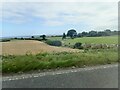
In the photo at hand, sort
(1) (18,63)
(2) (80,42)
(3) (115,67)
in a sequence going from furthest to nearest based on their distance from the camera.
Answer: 1. (2) (80,42)
2. (3) (115,67)
3. (1) (18,63)

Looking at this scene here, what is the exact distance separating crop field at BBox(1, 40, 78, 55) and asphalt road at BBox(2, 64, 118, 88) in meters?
4.04

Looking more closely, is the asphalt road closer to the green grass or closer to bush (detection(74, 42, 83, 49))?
the green grass

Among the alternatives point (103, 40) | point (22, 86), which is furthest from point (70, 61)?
point (103, 40)

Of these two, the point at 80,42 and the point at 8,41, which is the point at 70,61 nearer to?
the point at 8,41

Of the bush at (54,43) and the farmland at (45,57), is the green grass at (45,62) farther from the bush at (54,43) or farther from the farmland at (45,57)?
the bush at (54,43)

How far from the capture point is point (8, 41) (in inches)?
436

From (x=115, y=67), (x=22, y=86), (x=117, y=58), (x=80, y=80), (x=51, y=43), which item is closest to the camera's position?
(x=22, y=86)

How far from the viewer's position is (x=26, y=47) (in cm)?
1209

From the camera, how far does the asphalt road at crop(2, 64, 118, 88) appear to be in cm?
570

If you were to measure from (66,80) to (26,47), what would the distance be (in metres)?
6.37

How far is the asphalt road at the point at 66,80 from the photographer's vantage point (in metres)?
5.70

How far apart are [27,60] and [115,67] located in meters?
3.39

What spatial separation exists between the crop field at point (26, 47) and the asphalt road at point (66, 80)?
13.3 feet

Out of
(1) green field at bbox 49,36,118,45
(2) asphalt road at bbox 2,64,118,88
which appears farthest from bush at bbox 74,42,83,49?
(2) asphalt road at bbox 2,64,118,88
